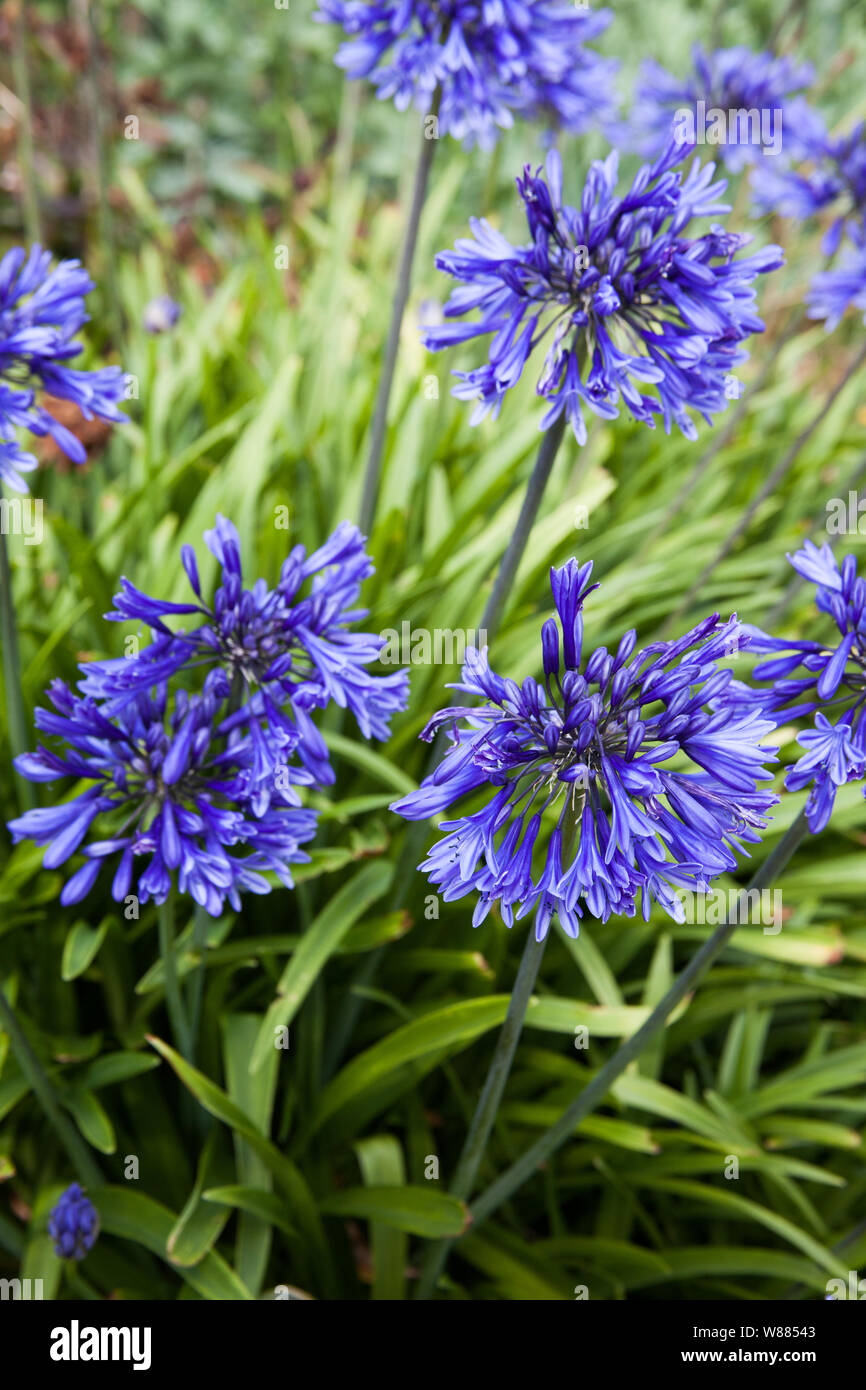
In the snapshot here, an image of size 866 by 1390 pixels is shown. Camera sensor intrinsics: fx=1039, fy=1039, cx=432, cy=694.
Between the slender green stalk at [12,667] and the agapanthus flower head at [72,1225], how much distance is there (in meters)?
0.92

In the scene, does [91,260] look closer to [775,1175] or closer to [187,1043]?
[187,1043]

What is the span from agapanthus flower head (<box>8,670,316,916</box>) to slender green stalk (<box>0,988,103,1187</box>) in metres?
0.37

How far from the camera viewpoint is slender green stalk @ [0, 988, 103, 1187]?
2018 mm

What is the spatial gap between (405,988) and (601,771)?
1584mm

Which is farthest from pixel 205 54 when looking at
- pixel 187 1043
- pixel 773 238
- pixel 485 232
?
pixel 187 1043

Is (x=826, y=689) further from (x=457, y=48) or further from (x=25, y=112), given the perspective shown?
(x=25, y=112)

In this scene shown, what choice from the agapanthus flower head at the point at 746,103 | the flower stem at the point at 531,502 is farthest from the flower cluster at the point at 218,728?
the agapanthus flower head at the point at 746,103

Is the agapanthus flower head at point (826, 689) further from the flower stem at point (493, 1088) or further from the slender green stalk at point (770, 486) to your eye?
the slender green stalk at point (770, 486)

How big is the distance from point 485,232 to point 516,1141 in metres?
2.19

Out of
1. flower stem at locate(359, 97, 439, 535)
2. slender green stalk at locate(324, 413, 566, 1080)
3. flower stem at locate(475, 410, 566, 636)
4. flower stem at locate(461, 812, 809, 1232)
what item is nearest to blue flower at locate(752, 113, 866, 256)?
flower stem at locate(359, 97, 439, 535)

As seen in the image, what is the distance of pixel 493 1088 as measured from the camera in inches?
75.0

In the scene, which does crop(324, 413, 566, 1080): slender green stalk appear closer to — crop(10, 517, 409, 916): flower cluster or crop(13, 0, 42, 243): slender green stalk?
crop(10, 517, 409, 916): flower cluster

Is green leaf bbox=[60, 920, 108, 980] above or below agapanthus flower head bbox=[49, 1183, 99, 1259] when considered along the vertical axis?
above

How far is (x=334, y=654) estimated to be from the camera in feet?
6.03
